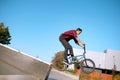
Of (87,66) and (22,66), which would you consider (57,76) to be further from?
(22,66)

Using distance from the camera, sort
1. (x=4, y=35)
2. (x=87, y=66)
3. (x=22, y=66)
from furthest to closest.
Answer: (x=4, y=35), (x=87, y=66), (x=22, y=66)

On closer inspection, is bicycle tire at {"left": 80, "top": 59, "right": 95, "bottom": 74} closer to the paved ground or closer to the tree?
the paved ground

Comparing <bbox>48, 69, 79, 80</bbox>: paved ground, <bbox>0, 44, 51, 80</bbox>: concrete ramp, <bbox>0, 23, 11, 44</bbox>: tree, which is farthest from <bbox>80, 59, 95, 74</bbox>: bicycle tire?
<bbox>0, 23, 11, 44</bbox>: tree

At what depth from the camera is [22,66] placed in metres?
Result: 6.57

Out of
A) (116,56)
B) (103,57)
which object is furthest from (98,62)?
(116,56)

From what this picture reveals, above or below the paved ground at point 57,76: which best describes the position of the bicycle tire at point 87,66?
above

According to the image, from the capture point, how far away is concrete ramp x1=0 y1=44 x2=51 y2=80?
5.77 m

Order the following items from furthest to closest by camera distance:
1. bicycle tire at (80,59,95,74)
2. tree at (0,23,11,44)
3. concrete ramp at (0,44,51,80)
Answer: tree at (0,23,11,44)
bicycle tire at (80,59,95,74)
concrete ramp at (0,44,51,80)

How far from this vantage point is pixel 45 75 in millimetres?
5754

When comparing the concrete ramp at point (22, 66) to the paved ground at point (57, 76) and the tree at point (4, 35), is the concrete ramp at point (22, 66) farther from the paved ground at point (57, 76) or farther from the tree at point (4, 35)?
the tree at point (4, 35)

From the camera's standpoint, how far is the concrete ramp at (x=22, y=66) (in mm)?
5773

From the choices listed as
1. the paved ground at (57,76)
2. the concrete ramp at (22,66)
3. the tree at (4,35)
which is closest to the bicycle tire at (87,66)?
the paved ground at (57,76)

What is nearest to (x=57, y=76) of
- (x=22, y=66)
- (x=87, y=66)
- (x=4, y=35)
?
(x=87, y=66)

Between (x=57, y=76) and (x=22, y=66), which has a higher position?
(x=57, y=76)
